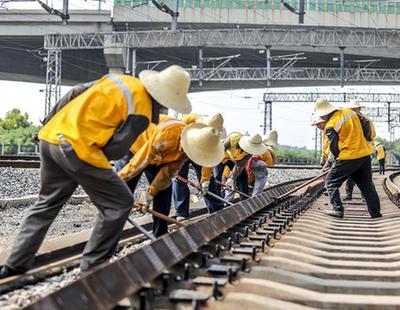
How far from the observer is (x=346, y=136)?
309 inches

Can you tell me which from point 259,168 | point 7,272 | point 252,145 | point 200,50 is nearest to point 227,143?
point 252,145

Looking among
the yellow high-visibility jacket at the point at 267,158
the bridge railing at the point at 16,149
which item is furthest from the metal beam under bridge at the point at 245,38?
the yellow high-visibility jacket at the point at 267,158

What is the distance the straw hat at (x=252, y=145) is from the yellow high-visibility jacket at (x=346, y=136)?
231 centimetres

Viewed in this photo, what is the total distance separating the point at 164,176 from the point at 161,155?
19cm

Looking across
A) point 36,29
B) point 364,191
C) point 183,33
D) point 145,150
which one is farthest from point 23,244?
point 36,29

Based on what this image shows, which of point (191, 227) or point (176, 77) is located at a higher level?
point (176, 77)

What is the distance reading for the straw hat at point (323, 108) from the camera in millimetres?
7711

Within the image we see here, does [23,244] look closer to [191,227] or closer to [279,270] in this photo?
[191,227]

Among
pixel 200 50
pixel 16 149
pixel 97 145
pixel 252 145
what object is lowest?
pixel 16 149

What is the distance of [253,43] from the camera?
34.9 metres

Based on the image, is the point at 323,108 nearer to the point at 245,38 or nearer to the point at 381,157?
the point at 381,157

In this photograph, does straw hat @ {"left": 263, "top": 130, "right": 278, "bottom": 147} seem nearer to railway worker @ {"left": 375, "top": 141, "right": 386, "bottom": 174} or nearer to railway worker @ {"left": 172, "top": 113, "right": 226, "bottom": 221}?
railway worker @ {"left": 172, "top": 113, "right": 226, "bottom": 221}

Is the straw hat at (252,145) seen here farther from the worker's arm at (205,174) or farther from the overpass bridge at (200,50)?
the overpass bridge at (200,50)

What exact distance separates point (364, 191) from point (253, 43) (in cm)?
2765
